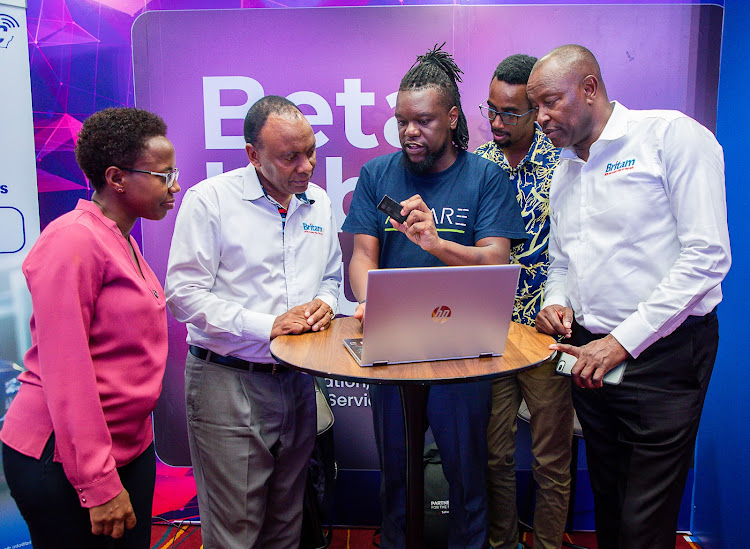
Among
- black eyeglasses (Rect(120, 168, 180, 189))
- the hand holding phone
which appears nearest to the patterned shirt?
the hand holding phone

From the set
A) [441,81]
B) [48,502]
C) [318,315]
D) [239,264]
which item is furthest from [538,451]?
[48,502]

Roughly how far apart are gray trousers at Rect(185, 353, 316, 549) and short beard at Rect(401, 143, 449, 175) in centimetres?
93

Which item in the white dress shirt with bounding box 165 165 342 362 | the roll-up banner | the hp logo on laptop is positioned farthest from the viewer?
the roll-up banner

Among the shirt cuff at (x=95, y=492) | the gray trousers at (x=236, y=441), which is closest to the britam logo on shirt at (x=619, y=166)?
the gray trousers at (x=236, y=441)

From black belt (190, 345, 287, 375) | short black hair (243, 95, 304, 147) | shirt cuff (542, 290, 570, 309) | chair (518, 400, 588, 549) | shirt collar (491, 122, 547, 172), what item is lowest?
chair (518, 400, 588, 549)

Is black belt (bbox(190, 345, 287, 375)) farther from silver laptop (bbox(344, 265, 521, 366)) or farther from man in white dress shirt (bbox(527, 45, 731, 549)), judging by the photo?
man in white dress shirt (bbox(527, 45, 731, 549))

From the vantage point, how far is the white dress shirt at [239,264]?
6.44 ft

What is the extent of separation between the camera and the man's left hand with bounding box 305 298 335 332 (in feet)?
6.23

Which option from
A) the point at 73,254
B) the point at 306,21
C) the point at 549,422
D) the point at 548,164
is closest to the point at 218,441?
the point at 73,254

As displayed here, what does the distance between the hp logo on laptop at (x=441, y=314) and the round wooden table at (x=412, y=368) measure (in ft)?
0.40

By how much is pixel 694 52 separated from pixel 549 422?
199 cm

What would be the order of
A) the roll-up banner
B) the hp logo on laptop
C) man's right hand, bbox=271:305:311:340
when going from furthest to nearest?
the roll-up banner
man's right hand, bbox=271:305:311:340
the hp logo on laptop

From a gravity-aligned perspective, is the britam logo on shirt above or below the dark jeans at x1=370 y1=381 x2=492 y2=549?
above

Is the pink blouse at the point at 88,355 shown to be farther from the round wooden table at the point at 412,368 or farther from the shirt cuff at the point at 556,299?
the shirt cuff at the point at 556,299
